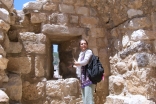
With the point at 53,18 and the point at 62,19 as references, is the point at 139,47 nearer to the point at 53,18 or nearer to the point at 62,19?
the point at 62,19

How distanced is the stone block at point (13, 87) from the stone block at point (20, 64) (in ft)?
0.95

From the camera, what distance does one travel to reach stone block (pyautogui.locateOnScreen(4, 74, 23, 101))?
279 cm

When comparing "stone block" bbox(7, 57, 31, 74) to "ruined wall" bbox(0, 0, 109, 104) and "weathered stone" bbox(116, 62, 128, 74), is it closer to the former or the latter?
"ruined wall" bbox(0, 0, 109, 104)

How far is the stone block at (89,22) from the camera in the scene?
149 inches

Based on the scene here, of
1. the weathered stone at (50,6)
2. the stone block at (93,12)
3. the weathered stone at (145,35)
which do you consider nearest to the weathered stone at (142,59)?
the weathered stone at (145,35)

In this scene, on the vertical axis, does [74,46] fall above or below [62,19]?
below

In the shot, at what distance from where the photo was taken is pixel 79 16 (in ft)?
12.4

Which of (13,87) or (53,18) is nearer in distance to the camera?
(13,87)

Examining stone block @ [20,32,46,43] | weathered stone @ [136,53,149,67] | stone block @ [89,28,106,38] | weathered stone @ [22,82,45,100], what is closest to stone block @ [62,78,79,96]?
weathered stone @ [22,82,45,100]

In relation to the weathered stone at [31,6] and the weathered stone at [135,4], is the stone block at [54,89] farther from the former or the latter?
the weathered stone at [135,4]

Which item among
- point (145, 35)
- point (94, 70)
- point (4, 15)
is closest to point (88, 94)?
point (94, 70)

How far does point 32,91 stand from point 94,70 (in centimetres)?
133

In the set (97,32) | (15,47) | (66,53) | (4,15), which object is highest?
(4,15)

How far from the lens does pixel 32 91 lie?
131 inches
